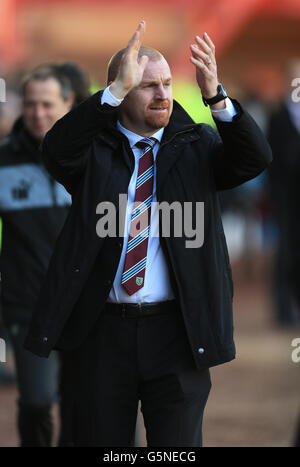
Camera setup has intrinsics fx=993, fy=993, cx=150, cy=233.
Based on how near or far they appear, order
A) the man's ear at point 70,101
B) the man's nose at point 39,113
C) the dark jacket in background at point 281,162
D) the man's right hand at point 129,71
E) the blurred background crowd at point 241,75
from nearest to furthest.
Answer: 1. the man's right hand at point 129,71
2. the man's nose at point 39,113
3. the man's ear at point 70,101
4. the blurred background crowd at point 241,75
5. the dark jacket in background at point 281,162

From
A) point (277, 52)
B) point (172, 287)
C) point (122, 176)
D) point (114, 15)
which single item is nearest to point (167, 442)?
point (172, 287)

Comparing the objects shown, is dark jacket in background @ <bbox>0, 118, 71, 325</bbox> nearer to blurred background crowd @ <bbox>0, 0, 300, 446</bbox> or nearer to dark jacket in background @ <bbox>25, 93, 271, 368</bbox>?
blurred background crowd @ <bbox>0, 0, 300, 446</bbox>

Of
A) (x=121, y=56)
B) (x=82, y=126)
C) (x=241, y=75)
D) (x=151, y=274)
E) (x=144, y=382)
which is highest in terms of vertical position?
(x=241, y=75)

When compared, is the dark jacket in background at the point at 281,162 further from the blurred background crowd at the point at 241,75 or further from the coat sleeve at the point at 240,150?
the coat sleeve at the point at 240,150

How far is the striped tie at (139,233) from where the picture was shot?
365cm

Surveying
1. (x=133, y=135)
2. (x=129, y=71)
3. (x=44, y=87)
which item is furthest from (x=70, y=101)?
(x=129, y=71)

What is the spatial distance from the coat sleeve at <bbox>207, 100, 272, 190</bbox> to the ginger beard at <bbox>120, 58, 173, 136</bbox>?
0.20 meters

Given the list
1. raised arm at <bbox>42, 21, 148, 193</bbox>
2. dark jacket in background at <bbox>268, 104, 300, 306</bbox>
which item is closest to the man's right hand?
raised arm at <bbox>42, 21, 148, 193</bbox>

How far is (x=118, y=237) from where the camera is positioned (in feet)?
12.0

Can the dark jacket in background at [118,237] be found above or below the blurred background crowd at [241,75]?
below

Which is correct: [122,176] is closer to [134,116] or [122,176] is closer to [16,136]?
[134,116]

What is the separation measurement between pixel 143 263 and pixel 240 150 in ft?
1.79

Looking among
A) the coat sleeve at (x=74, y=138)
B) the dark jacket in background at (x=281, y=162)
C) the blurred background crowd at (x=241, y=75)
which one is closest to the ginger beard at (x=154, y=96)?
the coat sleeve at (x=74, y=138)

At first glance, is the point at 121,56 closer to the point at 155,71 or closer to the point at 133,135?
the point at 155,71
